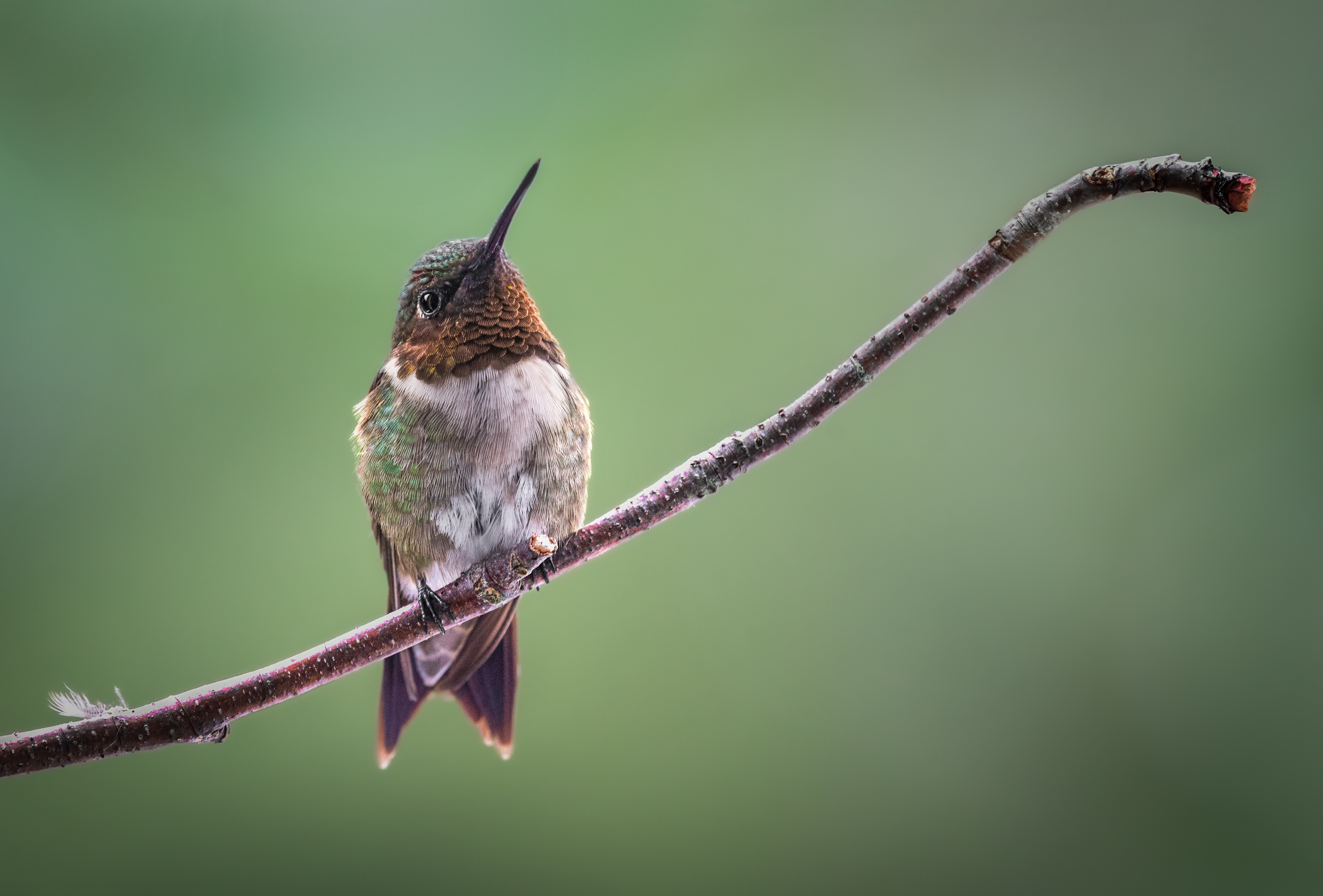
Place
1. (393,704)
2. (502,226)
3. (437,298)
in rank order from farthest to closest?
(393,704)
(437,298)
(502,226)

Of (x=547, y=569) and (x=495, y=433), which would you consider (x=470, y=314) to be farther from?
(x=547, y=569)

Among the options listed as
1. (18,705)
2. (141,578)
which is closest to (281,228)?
(141,578)

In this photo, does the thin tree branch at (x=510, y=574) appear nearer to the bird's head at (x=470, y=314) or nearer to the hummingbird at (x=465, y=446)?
the hummingbird at (x=465, y=446)

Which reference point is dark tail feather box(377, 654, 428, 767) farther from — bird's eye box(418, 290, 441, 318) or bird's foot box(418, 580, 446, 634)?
bird's eye box(418, 290, 441, 318)

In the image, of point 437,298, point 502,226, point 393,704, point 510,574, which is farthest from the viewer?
point 393,704

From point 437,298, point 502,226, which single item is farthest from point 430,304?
point 502,226

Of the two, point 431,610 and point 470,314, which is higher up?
point 470,314

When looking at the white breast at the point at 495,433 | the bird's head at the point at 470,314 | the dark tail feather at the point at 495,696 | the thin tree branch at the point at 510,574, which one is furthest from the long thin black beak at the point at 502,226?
the dark tail feather at the point at 495,696
